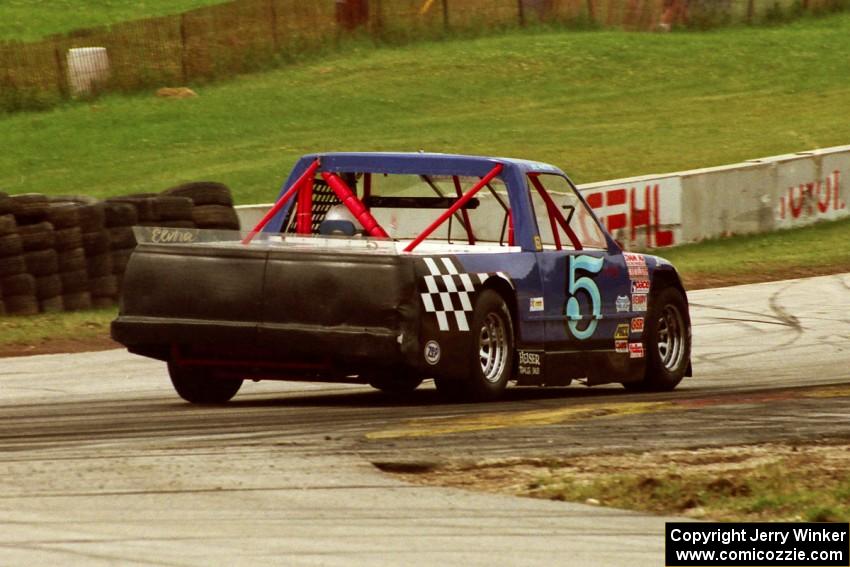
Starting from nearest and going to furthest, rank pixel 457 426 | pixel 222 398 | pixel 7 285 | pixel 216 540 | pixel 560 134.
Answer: pixel 216 540
pixel 457 426
pixel 222 398
pixel 7 285
pixel 560 134

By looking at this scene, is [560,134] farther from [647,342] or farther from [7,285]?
[647,342]

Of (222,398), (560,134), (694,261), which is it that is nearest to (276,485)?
(222,398)

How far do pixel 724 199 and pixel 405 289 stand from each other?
15464 mm

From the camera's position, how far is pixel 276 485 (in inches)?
298

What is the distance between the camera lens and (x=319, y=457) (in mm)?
8336

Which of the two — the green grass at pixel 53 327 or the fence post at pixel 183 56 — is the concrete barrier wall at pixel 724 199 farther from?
the fence post at pixel 183 56

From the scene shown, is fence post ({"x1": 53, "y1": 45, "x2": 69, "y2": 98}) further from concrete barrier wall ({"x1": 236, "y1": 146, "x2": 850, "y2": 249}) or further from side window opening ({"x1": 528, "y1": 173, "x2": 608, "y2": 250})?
side window opening ({"x1": 528, "y1": 173, "x2": 608, "y2": 250})

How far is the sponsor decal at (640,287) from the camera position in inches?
485

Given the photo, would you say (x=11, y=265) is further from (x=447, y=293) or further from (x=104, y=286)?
(x=447, y=293)

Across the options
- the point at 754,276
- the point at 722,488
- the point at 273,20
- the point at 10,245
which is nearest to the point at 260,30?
the point at 273,20

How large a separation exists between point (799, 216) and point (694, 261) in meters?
3.59

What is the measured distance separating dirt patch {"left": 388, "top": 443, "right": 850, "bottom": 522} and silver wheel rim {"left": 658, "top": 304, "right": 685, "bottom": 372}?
395cm

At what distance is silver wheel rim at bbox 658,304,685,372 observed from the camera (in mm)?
12805

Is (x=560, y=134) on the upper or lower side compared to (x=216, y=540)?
lower
